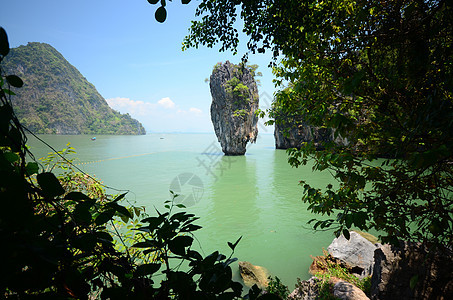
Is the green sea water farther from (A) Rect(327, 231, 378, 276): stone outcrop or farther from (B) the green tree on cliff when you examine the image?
(B) the green tree on cliff

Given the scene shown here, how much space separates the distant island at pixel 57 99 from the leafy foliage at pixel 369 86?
111965 millimetres

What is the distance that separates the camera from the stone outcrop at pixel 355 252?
201 inches

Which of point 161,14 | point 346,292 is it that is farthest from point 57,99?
point 346,292

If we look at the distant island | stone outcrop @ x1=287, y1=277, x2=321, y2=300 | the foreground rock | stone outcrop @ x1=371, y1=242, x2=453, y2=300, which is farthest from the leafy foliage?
the distant island

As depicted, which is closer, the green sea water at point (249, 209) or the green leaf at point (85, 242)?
the green leaf at point (85, 242)

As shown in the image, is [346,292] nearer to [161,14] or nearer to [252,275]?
[252,275]

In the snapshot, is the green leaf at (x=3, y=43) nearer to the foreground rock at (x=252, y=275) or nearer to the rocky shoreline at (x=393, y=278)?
the rocky shoreline at (x=393, y=278)

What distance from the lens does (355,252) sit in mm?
5312

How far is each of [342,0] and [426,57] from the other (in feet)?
4.70

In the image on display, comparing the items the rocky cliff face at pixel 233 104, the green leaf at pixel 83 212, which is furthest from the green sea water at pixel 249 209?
the rocky cliff face at pixel 233 104

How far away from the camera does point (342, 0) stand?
96.3 inches

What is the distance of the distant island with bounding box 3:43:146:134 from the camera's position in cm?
9662

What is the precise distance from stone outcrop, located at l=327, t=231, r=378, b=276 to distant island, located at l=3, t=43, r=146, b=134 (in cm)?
11191

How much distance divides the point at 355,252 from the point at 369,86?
471 cm
